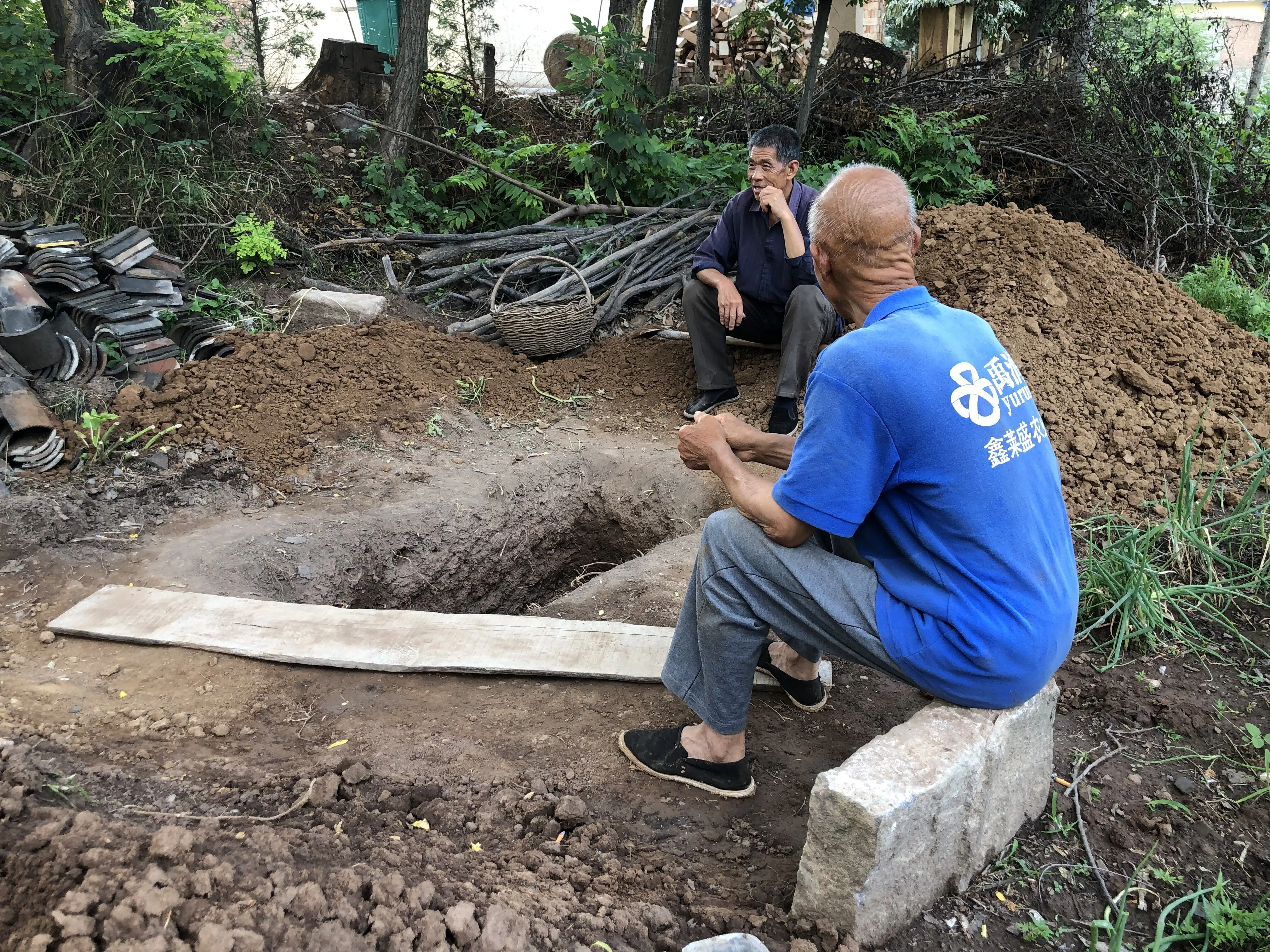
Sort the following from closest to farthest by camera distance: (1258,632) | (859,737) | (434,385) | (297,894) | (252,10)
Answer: (297,894) → (859,737) → (1258,632) → (434,385) → (252,10)

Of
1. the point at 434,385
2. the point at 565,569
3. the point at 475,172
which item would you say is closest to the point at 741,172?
the point at 475,172

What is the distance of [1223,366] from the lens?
4.52m

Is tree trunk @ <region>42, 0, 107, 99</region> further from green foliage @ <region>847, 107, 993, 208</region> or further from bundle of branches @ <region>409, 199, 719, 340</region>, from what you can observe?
green foliage @ <region>847, 107, 993, 208</region>

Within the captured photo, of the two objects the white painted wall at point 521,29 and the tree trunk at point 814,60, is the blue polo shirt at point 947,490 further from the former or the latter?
the white painted wall at point 521,29

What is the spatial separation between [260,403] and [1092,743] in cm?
402

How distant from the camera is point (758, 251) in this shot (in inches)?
186

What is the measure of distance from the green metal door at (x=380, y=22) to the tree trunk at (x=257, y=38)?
125cm

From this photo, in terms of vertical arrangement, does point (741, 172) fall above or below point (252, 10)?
below

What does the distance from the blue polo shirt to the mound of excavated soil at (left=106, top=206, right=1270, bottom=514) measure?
2.22 meters

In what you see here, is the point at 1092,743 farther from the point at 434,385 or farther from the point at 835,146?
the point at 835,146

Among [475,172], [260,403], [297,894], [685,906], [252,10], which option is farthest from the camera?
[252,10]

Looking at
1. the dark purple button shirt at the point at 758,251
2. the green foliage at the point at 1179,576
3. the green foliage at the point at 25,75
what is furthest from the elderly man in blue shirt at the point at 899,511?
the green foliage at the point at 25,75

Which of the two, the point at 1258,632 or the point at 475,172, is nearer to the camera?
the point at 1258,632

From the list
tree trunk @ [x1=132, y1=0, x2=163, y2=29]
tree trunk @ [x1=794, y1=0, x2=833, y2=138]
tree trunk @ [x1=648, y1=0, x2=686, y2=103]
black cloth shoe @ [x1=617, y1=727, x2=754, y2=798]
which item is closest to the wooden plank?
black cloth shoe @ [x1=617, y1=727, x2=754, y2=798]
